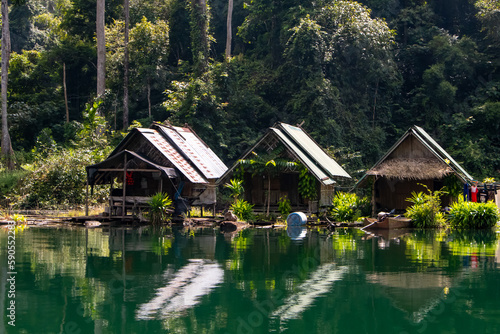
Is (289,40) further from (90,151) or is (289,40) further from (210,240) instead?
(210,240)

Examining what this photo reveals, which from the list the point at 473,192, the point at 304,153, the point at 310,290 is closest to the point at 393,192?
the point at 473,192

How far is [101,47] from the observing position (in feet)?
122

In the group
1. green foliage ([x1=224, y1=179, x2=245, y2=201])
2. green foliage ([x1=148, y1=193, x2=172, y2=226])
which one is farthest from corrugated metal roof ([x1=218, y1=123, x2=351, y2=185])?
green foliage ([x1=148, y1=193, x2=172, y2=226])

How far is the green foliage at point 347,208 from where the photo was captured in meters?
25.3

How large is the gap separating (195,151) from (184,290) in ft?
58.1

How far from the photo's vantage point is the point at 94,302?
10.0 m

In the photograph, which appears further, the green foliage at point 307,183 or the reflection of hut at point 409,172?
the green foliage at point 307,183

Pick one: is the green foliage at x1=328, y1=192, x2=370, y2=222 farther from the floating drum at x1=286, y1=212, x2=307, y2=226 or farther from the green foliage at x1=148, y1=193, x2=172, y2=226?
the green foliage at x1=148, y1=193, x2=172, y2=226

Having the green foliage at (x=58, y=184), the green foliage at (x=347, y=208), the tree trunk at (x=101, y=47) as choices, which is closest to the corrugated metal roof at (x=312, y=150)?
the green foliage at (x=347, y=208)

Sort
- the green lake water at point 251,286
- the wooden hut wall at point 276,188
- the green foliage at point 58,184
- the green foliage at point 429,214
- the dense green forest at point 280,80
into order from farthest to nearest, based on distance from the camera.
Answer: the dense green forest at point 280,80 → the green foliage at point 58,184 → the wooden hut wall at point 276,188 → the green foliage at point 429,214 → the green lake water at point 251,286

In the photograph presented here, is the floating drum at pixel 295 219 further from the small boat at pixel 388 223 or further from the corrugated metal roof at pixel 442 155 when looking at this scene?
the corrugated metal roof at pixel 442 155

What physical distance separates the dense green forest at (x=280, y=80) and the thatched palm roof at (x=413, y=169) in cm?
1083

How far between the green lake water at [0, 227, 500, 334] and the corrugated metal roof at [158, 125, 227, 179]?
29.8 feet

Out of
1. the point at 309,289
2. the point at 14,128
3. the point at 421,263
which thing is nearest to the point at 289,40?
the point at 14,128
